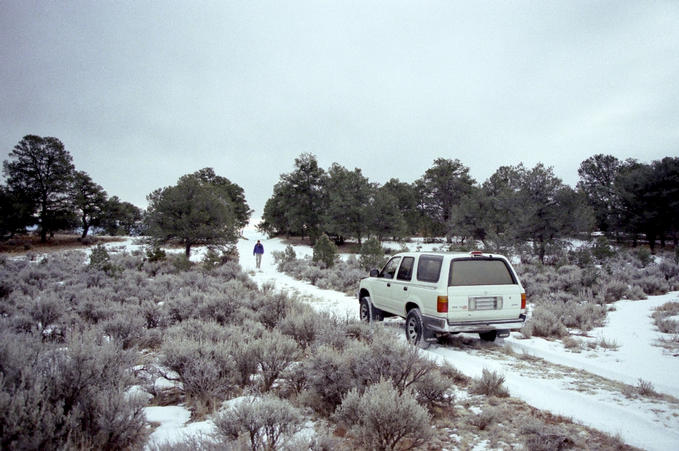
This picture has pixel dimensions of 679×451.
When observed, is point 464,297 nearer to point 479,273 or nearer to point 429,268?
point 479,273

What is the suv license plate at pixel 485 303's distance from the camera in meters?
6.85

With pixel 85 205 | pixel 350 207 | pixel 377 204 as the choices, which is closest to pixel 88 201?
pixel 85 205

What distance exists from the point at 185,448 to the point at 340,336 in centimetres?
338

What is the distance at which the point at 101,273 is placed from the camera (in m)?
15.2

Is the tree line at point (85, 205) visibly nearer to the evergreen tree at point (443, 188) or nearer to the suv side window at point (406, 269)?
the suv side window at point (406, 269)

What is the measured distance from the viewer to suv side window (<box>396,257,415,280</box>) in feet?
26.5

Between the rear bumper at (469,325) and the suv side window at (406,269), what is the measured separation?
1.27m

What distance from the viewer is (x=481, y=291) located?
6.89m

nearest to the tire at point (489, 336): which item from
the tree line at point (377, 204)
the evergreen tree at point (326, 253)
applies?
the evergreen tree at point (326, 253)

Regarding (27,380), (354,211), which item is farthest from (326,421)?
(354,211)

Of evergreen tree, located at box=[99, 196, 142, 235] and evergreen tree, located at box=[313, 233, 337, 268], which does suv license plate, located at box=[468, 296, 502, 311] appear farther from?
evergreen tree, located at box=[99, 196, 142, 235]

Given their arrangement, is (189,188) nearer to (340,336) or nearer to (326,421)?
(340,336)

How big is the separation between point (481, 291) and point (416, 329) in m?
1.55

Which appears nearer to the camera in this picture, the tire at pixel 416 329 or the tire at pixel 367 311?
the tire at pixel 416 329
